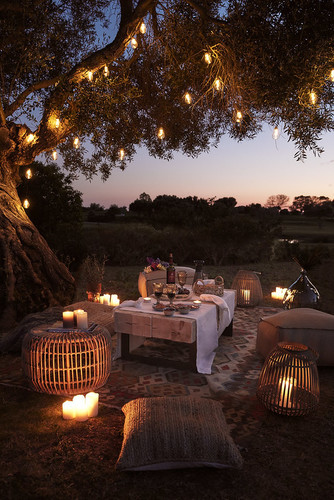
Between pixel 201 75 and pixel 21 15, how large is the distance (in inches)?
126

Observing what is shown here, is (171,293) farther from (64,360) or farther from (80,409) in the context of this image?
(80,409)

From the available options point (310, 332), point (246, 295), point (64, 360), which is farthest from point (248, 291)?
point (64, 360)

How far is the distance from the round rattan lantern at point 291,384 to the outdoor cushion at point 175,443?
0.88 metres

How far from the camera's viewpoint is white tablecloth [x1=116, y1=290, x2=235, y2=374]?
4.83 metres

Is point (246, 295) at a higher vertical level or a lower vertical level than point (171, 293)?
lower

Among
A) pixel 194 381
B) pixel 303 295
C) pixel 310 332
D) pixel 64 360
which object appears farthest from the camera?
pixel 303 295

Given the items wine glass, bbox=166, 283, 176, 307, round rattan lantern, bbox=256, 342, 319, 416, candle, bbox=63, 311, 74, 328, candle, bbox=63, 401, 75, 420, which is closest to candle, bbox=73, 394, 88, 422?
candle, bbox=63, 401, 75, 420

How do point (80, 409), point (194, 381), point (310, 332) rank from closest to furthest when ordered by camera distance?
point (80, 409), point (194, 381), point (310, 332)

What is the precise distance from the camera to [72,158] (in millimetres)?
9695

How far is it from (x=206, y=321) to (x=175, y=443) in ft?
7.37

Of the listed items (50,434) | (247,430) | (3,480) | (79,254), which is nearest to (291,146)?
(247,430)

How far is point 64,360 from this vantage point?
394 cm

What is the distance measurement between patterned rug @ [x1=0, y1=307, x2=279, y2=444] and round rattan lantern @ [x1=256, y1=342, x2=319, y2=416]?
199mm

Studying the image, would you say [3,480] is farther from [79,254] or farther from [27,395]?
[79,254]
